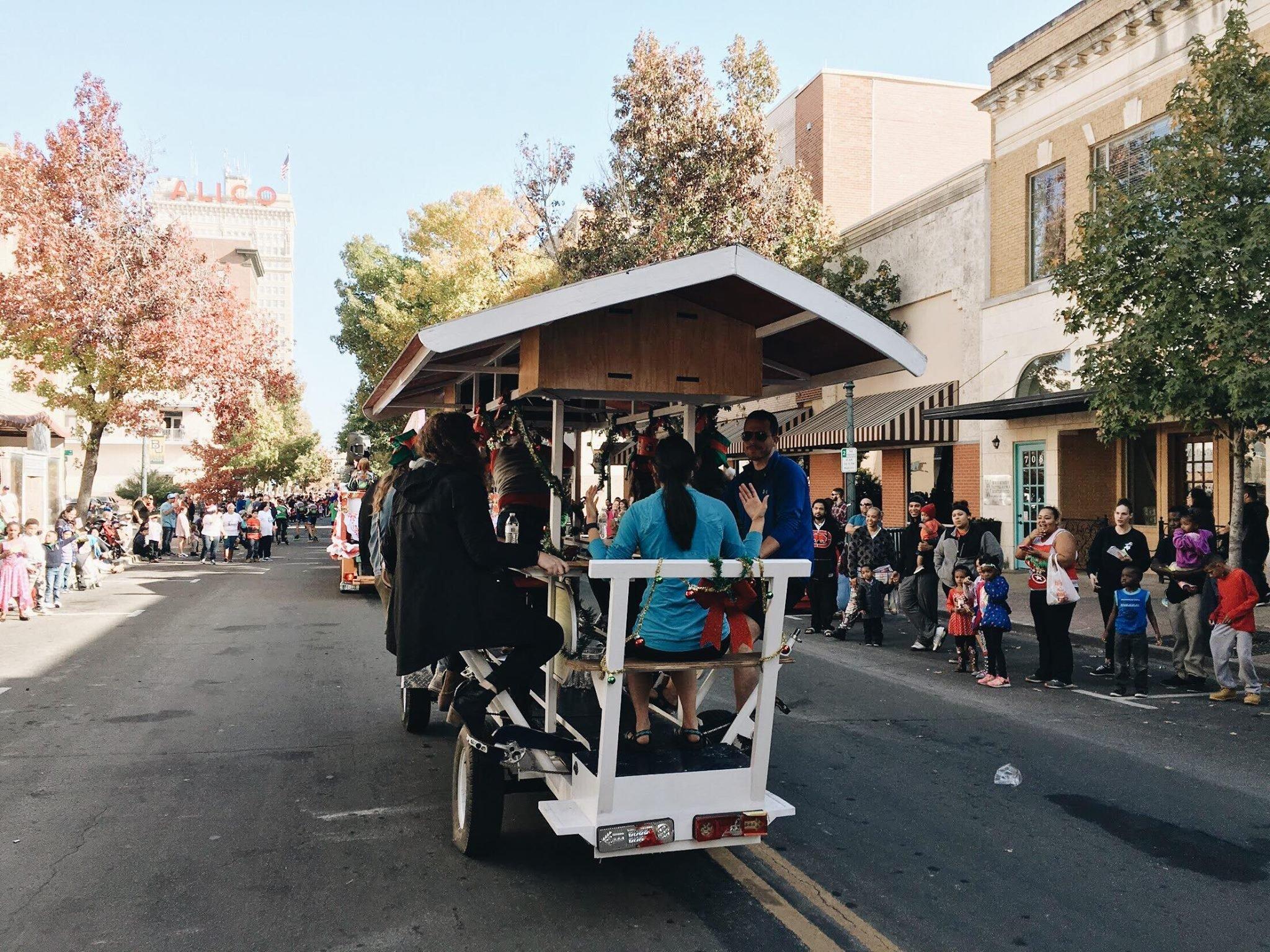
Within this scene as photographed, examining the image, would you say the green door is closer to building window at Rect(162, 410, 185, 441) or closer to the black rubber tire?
the black rubber tire

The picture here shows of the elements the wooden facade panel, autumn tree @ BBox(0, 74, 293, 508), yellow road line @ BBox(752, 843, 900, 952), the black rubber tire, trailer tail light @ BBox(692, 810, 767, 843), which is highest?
autumn tree @ BBox(0, 74, 293, 508)

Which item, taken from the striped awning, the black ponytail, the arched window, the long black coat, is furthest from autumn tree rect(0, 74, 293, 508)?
the black ponytail

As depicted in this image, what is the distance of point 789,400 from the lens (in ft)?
93.1

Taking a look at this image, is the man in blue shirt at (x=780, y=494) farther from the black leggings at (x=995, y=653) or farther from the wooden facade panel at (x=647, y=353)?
the black leggings at (x=995, y=653)

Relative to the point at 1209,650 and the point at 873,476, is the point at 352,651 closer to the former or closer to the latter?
the point at 1209,650

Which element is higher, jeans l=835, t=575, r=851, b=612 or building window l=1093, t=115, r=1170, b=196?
building window l=1093, t=115, r=1170, b=196

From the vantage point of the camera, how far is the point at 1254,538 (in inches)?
479

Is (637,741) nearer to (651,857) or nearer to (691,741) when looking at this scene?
(691,741)

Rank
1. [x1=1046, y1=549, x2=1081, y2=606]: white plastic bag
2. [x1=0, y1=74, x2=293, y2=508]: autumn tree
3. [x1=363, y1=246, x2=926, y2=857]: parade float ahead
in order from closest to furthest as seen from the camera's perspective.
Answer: [x1=363, y1=246, x2=926, y2=857]: parade float ahead → [x1=1046, y1=549, x2=1081, y2=606]: white plastic bag → [x1=0, y1=74, x2=293, y2=508]: autumn tree

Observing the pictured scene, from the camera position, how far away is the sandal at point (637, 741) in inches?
189

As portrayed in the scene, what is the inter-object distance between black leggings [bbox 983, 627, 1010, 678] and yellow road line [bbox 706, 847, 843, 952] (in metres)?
5.69

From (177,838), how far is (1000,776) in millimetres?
4846

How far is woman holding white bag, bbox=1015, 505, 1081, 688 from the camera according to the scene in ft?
31.8

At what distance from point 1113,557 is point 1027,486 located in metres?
10.1
